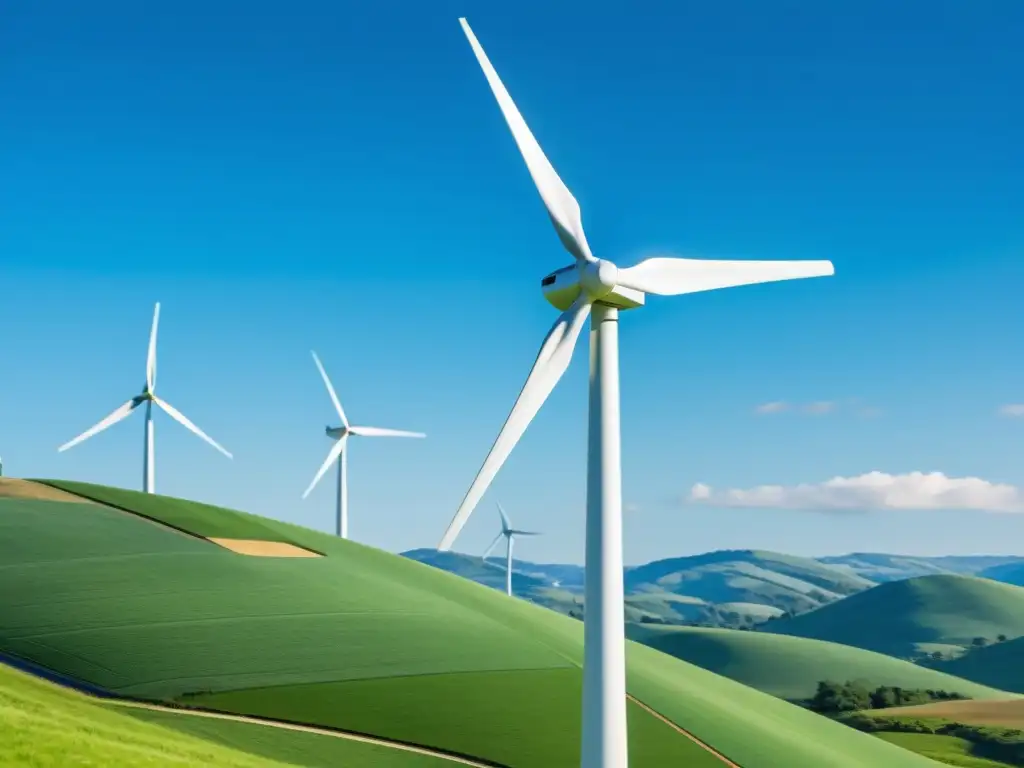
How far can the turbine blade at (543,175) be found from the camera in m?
31.9

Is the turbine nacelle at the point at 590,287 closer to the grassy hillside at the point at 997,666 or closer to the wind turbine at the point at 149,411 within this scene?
the wind turbine at the point at 149,411

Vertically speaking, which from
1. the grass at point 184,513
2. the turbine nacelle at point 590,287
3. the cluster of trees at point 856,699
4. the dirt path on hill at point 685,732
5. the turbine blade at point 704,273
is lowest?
the cluster of trees at point 856,699

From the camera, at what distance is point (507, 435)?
29875mm

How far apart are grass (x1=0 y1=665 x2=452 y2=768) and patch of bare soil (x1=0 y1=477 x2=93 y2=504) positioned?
1467 inches

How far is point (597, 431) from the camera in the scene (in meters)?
30.0

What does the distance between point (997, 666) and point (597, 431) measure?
183615 mm

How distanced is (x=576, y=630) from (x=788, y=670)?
91527 mm

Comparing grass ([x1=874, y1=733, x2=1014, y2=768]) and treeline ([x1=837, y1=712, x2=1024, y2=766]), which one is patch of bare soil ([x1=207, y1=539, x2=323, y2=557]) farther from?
treeline ([x1=837, y1=712, x2=1024, y2=766])

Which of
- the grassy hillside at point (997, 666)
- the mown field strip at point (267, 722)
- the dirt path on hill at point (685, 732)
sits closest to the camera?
the mown field strip at point (267, 722)

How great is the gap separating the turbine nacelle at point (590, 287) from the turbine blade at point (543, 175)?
A: 77 cm

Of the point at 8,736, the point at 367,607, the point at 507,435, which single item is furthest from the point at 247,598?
the point at 507,435

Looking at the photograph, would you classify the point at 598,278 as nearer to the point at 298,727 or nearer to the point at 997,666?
the point at 298,727

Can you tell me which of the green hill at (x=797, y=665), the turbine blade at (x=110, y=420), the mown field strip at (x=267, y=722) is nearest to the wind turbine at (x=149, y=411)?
the turbine blade at (x=110, y=420)

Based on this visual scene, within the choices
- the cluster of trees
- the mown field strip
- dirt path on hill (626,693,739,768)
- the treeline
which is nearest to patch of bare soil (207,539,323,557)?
the mown field strip
